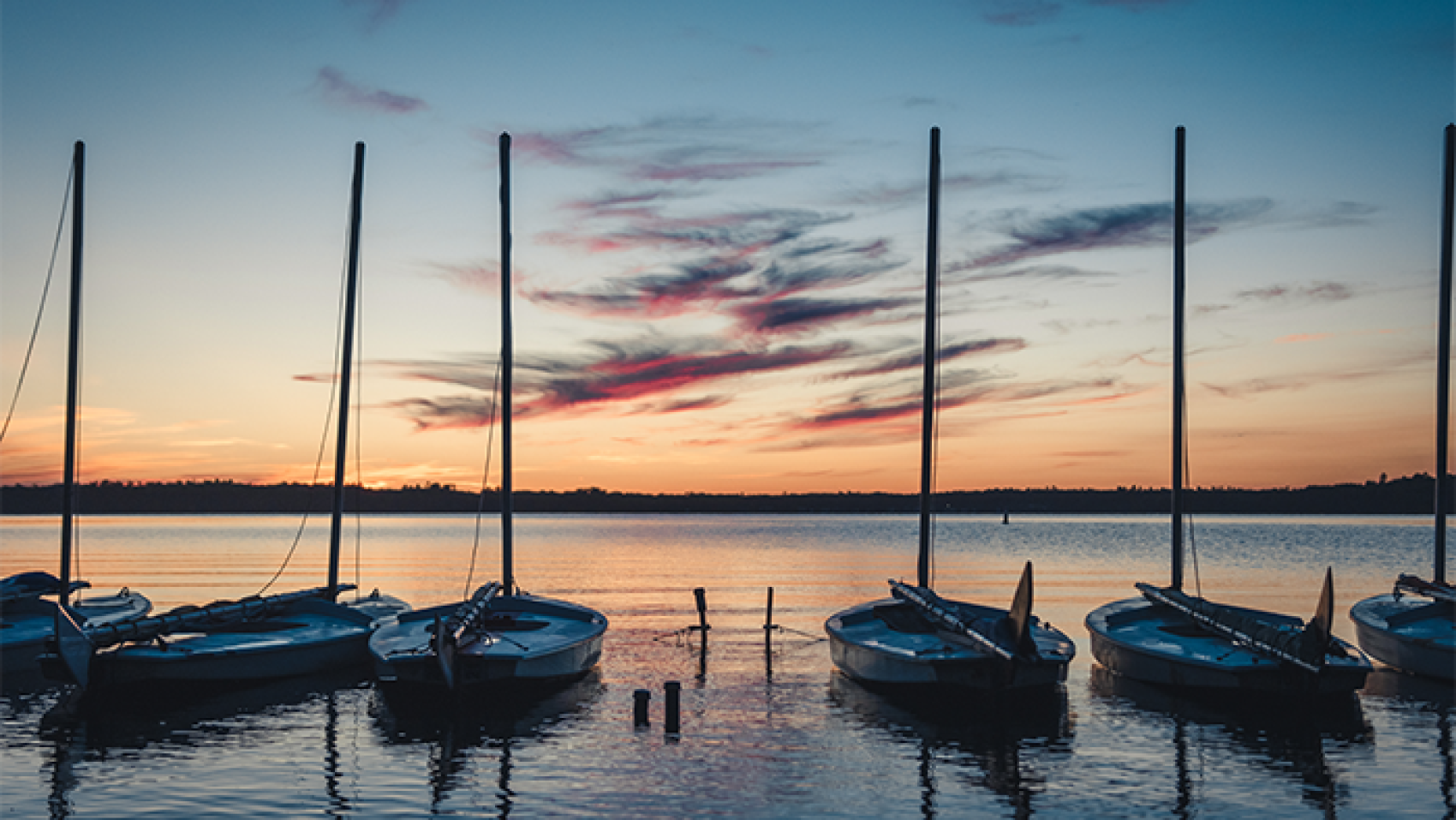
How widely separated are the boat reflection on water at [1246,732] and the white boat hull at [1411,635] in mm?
2843

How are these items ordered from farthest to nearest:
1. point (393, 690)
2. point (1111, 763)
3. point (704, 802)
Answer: point (393, 690) → point (1111, 763) → point (704, 802)

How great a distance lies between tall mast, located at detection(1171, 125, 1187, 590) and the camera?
29.2 metres

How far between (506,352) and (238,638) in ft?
32.5

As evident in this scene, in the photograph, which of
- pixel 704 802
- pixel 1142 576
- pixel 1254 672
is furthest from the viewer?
pixel 1142 576

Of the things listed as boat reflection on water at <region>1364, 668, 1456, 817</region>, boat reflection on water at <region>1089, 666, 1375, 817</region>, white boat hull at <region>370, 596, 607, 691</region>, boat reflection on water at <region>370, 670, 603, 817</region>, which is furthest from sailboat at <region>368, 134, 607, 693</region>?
boat reflection on water at <region>1364, 668, 1456, 817</region>

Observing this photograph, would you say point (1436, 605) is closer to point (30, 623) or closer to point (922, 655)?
point (922, 655)

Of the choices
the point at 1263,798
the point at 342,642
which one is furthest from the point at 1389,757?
the point at 342,642

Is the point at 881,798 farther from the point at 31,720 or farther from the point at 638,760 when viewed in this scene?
the point at 31,720

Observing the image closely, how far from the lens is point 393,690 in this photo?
82.3 feet

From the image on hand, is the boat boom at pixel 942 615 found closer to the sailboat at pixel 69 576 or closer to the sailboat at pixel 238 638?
the sailboat at pixel 238 638

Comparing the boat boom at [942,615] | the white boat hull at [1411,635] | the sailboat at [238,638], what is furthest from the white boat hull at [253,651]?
the white boat hull at [1411,635]

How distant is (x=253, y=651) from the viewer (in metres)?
24.5

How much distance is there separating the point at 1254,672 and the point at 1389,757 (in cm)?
291

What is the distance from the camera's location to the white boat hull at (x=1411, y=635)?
25.1 metres
